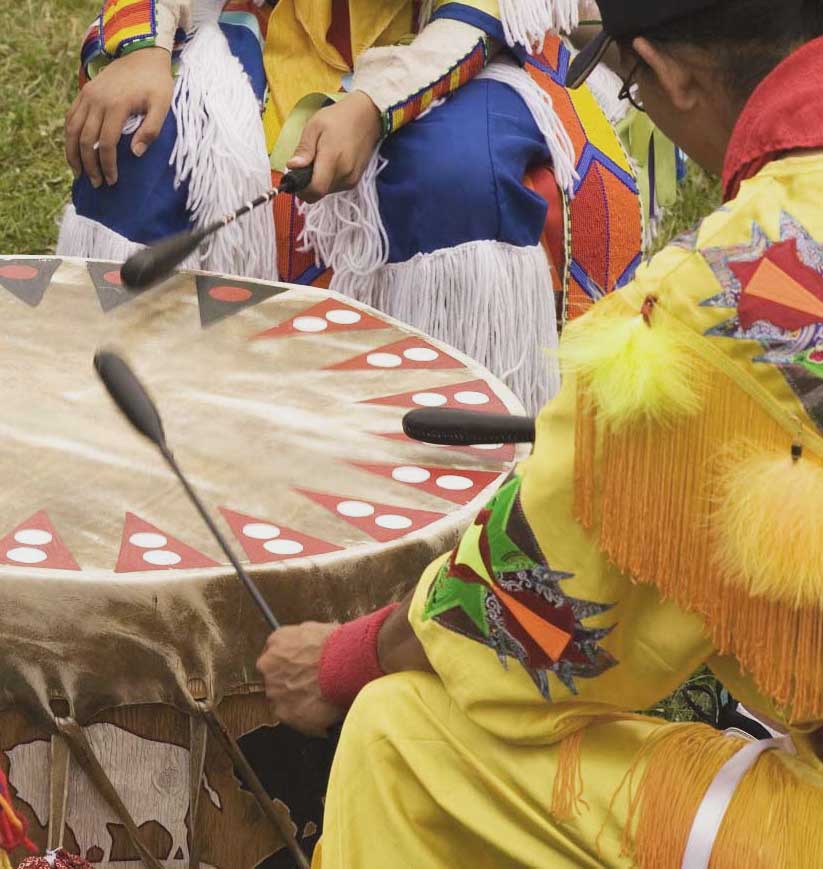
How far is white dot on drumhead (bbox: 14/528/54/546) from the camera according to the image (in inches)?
60.6

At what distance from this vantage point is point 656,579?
1222mm

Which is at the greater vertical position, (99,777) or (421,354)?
(421,354)

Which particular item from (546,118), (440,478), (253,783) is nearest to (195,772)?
(253,783)

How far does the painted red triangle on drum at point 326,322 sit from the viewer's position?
203 centimetres

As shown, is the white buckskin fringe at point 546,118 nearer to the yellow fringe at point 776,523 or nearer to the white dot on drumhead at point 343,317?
the white dot on drumhead at point 343,317

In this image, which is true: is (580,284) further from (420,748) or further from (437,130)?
(420,748)

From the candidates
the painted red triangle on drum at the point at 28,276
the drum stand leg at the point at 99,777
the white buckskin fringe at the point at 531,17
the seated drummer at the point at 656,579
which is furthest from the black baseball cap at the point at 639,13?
the white buckskin fringe at the point at 531,17

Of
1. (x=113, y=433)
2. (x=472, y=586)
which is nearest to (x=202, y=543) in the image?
(x=113, y=433)

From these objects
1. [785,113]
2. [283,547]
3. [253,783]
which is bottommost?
[253,783]

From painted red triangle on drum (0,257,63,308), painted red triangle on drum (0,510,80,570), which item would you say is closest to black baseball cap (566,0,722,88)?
painted red triangle on drum (0,510,80,570)

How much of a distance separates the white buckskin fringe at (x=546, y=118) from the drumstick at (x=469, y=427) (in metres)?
0.98

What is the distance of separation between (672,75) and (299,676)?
25.0 inches

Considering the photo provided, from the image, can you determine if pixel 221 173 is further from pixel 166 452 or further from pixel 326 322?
pixel 166 452

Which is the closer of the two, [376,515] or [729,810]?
[729,810]
